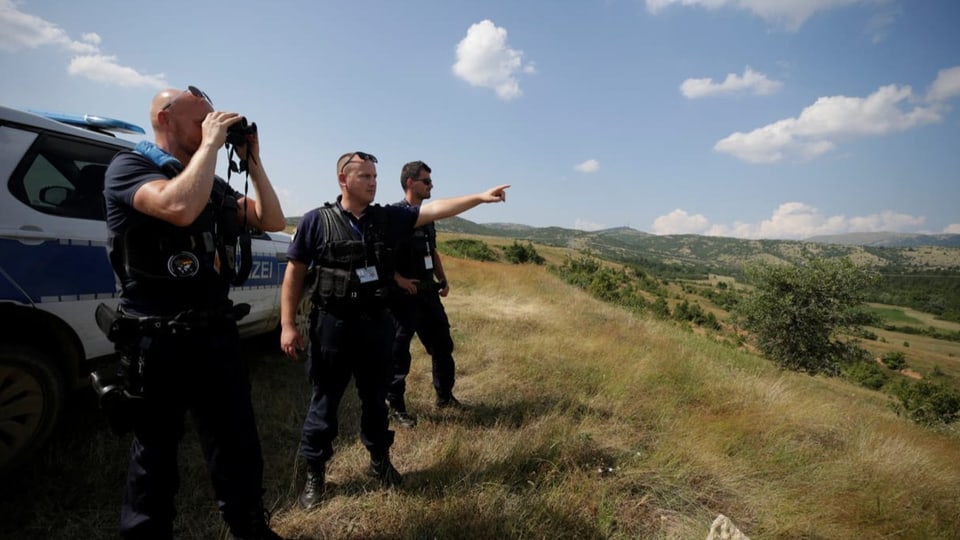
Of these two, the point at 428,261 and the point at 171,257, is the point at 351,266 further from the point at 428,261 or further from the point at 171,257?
the point at 428,261

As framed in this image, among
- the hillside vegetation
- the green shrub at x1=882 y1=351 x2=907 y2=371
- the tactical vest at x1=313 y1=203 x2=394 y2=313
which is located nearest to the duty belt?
the tactical vest at x1=313 y1=203 x2=394 y2=313

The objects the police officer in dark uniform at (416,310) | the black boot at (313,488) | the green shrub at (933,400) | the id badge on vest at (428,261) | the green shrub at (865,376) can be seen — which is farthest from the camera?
the green shrub at (865,376)

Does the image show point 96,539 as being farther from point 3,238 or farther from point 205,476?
point 3,238

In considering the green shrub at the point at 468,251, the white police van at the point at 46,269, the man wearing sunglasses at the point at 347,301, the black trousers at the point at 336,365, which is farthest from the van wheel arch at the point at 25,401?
the green shrub at the point at 468,251

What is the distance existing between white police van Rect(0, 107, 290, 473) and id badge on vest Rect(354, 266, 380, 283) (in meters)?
1.64

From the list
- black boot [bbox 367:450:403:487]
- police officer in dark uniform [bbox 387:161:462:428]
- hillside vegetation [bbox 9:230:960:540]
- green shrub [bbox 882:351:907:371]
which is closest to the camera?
hillside vegetation [bbox 9:230:960:540]

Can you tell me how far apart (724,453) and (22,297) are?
4475 mm

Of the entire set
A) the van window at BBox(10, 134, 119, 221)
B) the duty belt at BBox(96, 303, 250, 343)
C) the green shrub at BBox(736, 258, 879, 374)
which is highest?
the van window at BBox(10, 134, 119, 221)

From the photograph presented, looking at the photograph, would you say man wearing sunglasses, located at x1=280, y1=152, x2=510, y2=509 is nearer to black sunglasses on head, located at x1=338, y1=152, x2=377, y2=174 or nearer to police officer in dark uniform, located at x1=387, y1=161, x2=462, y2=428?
black sunglasses on head, located at x1=338, y1=152, x2=377, y2=174

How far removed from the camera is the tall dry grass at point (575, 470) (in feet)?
7.05

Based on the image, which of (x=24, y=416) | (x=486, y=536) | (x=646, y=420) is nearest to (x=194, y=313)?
(x=24, y=416)

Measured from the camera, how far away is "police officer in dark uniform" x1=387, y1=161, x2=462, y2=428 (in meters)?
3.40

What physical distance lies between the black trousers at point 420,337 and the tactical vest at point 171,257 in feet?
5.93

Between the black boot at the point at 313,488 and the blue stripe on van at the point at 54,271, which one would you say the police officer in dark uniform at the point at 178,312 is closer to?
the black boot at the point at 313,488
